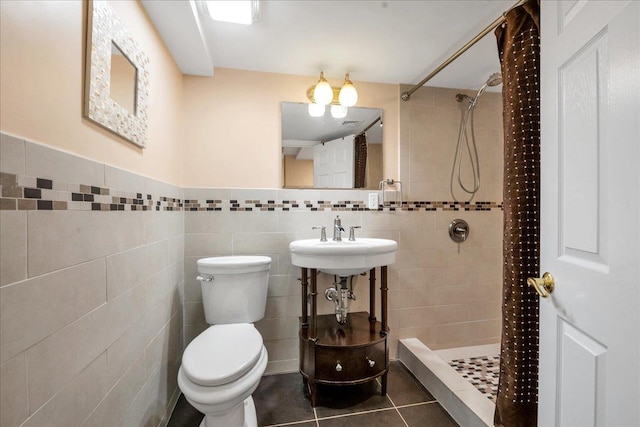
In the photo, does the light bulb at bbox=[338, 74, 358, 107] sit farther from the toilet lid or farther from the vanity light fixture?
the toilet lid

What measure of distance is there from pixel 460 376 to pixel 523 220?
109cm

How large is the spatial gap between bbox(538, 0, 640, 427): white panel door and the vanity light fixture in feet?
3.74

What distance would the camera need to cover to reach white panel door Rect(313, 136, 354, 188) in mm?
2037

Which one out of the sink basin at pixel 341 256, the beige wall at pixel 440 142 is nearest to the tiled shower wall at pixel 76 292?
the sink basin at pixel 341 256

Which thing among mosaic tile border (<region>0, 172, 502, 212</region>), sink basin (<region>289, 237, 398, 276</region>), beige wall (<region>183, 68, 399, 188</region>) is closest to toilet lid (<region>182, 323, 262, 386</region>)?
sink basin (<region>289, 237, 398, 276</region>)

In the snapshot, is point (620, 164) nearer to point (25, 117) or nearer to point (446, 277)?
point (25, 117)

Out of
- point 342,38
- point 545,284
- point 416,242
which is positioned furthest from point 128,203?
point 416,242

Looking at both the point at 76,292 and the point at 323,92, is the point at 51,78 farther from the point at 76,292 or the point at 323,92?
the point at 323,92

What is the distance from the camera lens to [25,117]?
63 centimetres

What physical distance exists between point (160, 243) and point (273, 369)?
120 centimetres

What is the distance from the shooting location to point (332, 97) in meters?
1.99

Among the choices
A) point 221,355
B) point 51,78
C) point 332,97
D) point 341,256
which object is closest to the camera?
point 51,78

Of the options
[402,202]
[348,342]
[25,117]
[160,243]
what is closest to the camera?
[25,117]

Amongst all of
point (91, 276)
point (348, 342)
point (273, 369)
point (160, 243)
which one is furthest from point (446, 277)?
point (91, 276)
